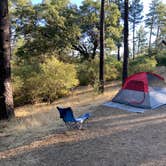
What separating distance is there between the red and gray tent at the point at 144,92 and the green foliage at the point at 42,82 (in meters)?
4.36

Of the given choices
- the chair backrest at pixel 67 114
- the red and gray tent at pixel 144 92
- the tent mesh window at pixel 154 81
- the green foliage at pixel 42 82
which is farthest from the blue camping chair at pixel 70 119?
the green foliage at pixel 42 82

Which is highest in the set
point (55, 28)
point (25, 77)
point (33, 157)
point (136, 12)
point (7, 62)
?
point (136, 12)

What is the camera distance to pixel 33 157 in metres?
5.20

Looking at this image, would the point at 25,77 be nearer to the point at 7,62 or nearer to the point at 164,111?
the point at 7,62

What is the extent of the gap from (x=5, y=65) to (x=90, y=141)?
142 inches

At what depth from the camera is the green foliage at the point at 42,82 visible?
12742mm

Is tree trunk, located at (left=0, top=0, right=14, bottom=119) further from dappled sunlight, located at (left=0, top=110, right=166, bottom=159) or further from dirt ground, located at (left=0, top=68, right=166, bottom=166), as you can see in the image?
dappled sunlight, located at (left=0, top=110, right=166, bottom=159)

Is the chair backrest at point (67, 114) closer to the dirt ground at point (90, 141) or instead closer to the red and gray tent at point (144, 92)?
the dirt ground at point (90, 141)

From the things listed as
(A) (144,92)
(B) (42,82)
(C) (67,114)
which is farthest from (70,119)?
(B) (42,82)

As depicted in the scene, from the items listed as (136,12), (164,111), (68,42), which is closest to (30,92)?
(164,111)

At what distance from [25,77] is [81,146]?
317 inches

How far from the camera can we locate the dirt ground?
16.3ft

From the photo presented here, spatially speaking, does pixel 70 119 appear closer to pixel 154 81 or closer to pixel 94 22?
pixel 154 81

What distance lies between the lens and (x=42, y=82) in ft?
42.8
